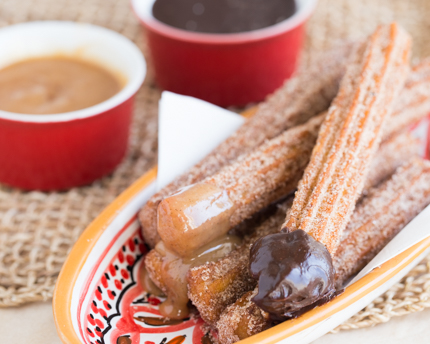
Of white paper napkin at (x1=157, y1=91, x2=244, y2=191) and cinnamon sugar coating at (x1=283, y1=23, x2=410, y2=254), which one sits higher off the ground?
cinnamon sugar coating at (x1=283, y1=23, x2=410, y2=254)

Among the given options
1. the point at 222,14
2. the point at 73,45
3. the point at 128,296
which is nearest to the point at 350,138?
the point at 128,296

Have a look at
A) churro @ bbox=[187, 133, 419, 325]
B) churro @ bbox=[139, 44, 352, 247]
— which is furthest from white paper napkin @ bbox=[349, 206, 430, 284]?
churro @ bbox=[139, 44, 352, 247]

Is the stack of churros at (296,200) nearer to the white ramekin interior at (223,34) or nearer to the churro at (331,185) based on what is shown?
the churro at (331,185)

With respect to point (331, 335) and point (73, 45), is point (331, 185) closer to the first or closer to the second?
point (331, 335)

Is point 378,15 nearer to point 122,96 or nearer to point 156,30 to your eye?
point 156,30

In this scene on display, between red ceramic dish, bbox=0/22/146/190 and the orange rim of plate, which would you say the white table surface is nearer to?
the orange rim of plate

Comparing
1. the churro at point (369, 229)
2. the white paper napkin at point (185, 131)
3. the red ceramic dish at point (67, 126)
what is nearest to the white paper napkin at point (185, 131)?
the white paper napkin at point (185, 131)
